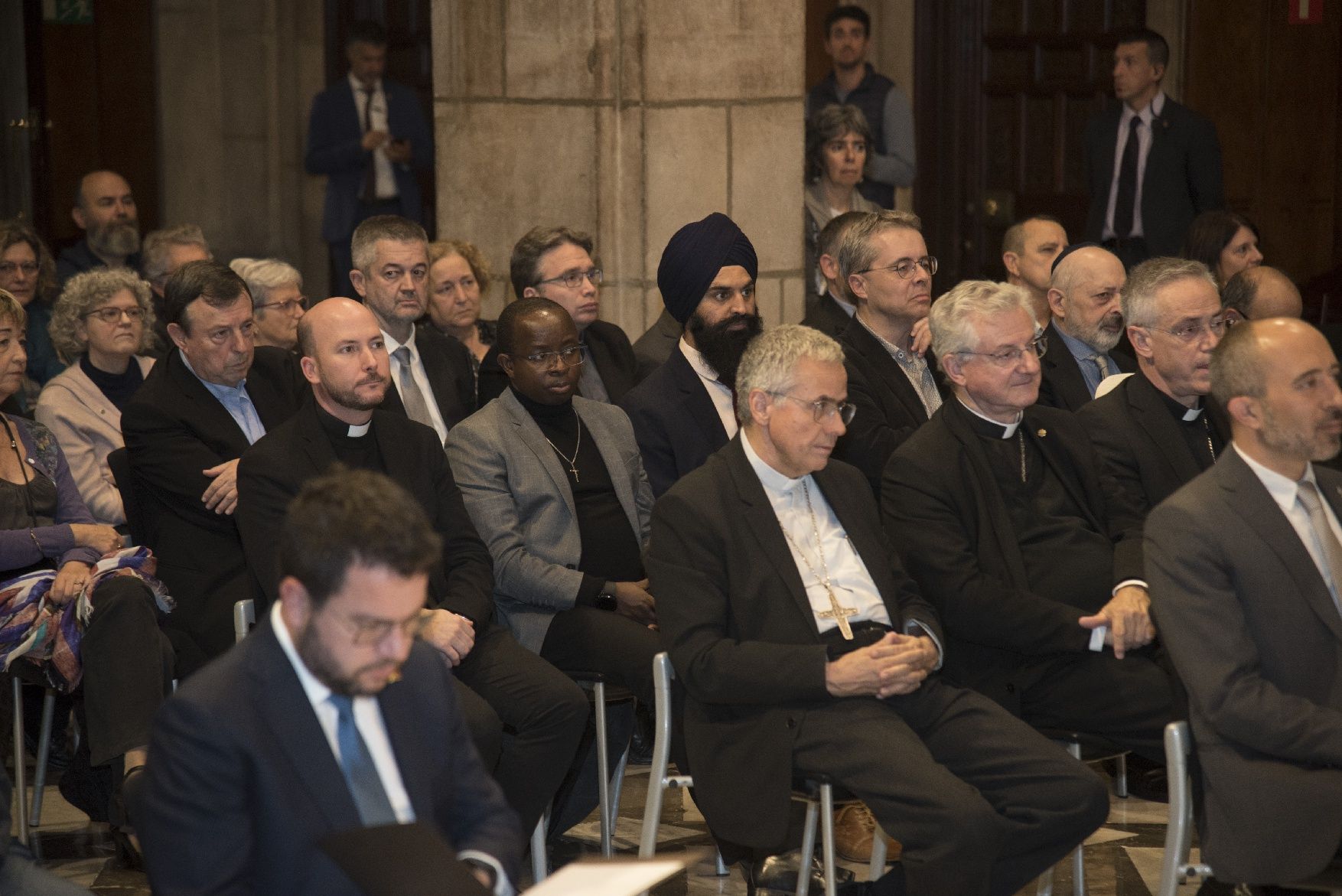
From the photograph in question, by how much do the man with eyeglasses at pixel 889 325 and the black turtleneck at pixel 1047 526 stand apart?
70 cm

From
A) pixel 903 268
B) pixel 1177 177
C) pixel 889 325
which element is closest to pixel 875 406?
pixel 889 325

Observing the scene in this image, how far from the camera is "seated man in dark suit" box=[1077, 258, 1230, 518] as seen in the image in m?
4.35

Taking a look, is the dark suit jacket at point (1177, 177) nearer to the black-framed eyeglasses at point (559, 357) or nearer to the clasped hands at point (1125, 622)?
the black-framed eyeglasses at point (559, 357)

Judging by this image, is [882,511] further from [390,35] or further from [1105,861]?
[390,35]

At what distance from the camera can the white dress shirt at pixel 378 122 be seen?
8.44 meters

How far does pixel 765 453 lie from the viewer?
3895 mm

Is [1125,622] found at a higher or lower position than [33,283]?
lower

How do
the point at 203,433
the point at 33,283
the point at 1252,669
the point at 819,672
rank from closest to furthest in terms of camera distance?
the point at 1252,669, the point at 819,672, the point at 203,433, the point at 33,283

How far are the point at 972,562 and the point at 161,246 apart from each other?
12.6 ft

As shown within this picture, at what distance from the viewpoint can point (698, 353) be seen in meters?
5.20

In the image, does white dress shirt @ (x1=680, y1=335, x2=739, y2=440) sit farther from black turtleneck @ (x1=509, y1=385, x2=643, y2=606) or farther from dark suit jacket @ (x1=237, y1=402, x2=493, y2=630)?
dark suit jacket @ (x1=237, y1=402, x2=493, y2=630)

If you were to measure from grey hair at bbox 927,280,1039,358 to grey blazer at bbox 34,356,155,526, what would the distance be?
8.04 ft

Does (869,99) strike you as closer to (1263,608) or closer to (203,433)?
(203,433)

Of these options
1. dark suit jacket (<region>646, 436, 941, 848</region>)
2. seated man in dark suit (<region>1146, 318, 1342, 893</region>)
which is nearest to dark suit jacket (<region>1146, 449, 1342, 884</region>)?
seated man in dark suit (<region>1146, 318, 1342, 893</region>)
